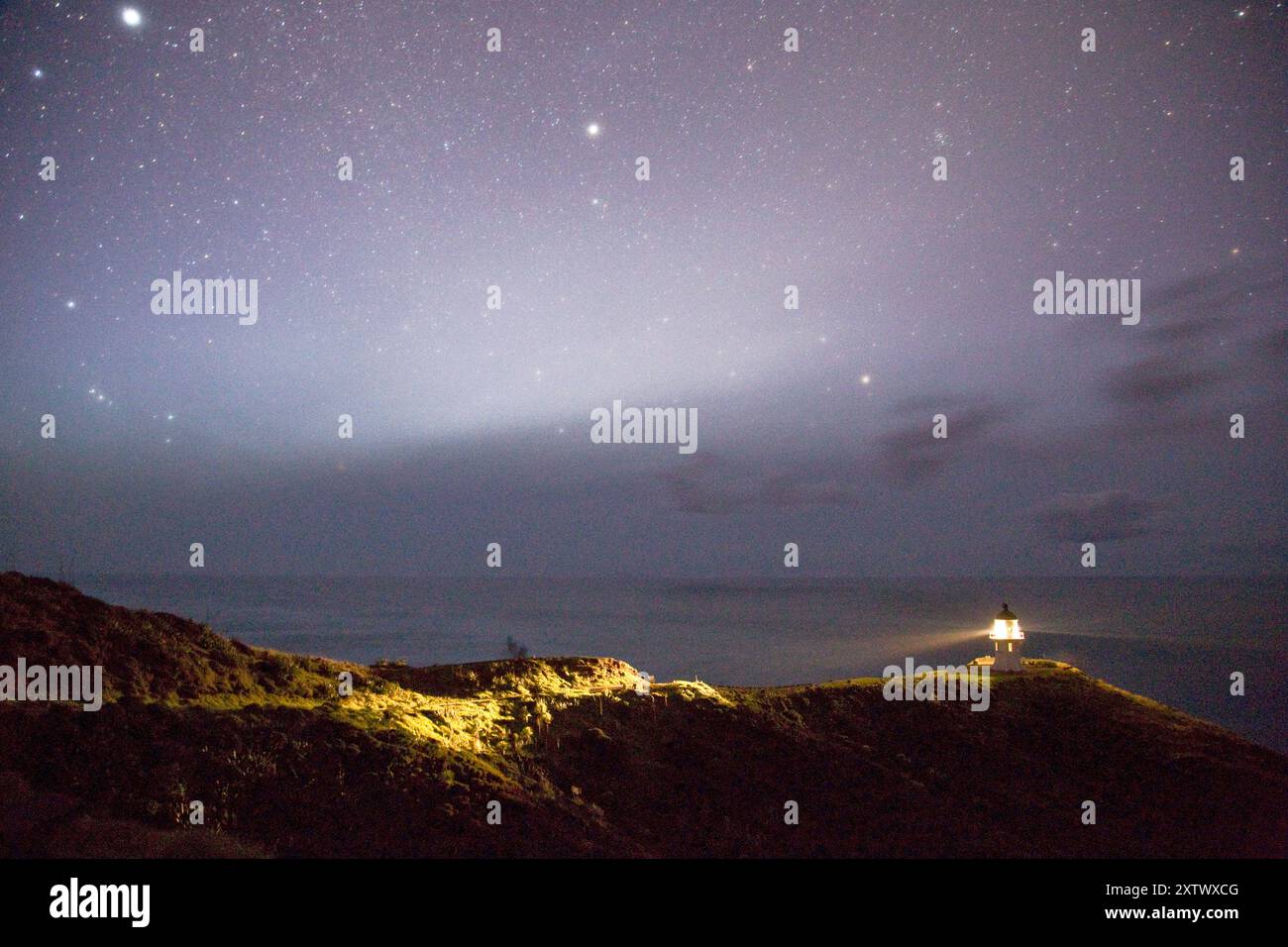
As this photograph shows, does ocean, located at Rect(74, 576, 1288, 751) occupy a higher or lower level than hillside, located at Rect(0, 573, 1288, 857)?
lower

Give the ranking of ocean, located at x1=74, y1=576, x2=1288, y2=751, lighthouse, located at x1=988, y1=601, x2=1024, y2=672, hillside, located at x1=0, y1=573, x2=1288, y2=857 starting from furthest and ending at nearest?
ocean, located at x1=74, y1=576, x2=1288, y2=751, lighthouse, located at x1=988, y1=601, x2=1024, y2=672, hillside, located at x1=0, y1=573, x2=1288, y2=857

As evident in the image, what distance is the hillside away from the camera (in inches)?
364

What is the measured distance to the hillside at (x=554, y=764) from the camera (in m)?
9.25

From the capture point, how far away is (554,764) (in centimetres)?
1239

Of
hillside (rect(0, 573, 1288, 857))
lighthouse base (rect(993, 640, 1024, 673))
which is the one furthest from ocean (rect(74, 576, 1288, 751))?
lighthouse base (rect(993, 640, 1024, 673))

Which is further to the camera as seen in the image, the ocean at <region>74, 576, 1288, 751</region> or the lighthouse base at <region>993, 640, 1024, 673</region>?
the ocean at <region>74, 576, 1288, 751</region>

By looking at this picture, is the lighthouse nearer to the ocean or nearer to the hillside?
the hillside

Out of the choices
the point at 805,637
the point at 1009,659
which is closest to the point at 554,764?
the point at 1009,659

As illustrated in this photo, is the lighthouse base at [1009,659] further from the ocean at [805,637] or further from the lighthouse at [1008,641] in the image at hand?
the ocean at [805,637]

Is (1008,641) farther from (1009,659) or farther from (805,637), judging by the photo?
(805,637)

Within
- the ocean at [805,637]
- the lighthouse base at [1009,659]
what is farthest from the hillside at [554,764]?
the ocean at [805,637]
